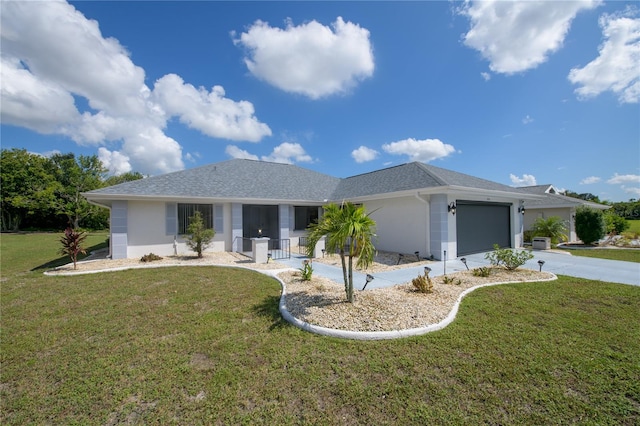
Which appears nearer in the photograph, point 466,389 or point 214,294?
point 466,389

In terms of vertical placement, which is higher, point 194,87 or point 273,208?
point 194,87

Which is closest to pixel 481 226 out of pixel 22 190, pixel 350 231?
pixel 350 231

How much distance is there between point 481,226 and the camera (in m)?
12.9

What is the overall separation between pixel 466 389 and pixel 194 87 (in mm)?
16008

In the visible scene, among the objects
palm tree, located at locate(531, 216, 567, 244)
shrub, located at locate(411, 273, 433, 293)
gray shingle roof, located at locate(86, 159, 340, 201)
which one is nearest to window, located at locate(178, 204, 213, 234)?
gray shingle roof, located at locate(86, 159, 340, 201)

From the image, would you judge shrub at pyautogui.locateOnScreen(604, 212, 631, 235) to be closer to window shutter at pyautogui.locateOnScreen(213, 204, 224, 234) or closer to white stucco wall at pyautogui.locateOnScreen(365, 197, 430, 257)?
white stucco wall at pyautogui.locateOnScreen(365, 197, 430, 257)

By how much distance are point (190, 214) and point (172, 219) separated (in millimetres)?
936

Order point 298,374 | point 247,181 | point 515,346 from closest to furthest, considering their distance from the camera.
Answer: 1. point 298,374
2. point 515,346
3. point 247,181

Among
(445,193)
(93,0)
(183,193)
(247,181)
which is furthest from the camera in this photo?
(247,181)

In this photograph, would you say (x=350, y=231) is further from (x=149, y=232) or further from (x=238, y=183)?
(x=238, y=183)

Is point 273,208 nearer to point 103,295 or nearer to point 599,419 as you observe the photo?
point 103,295

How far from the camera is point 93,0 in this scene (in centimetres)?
848

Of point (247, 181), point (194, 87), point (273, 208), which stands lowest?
point (273, 208)

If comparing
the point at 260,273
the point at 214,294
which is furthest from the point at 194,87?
the point at 214,294
